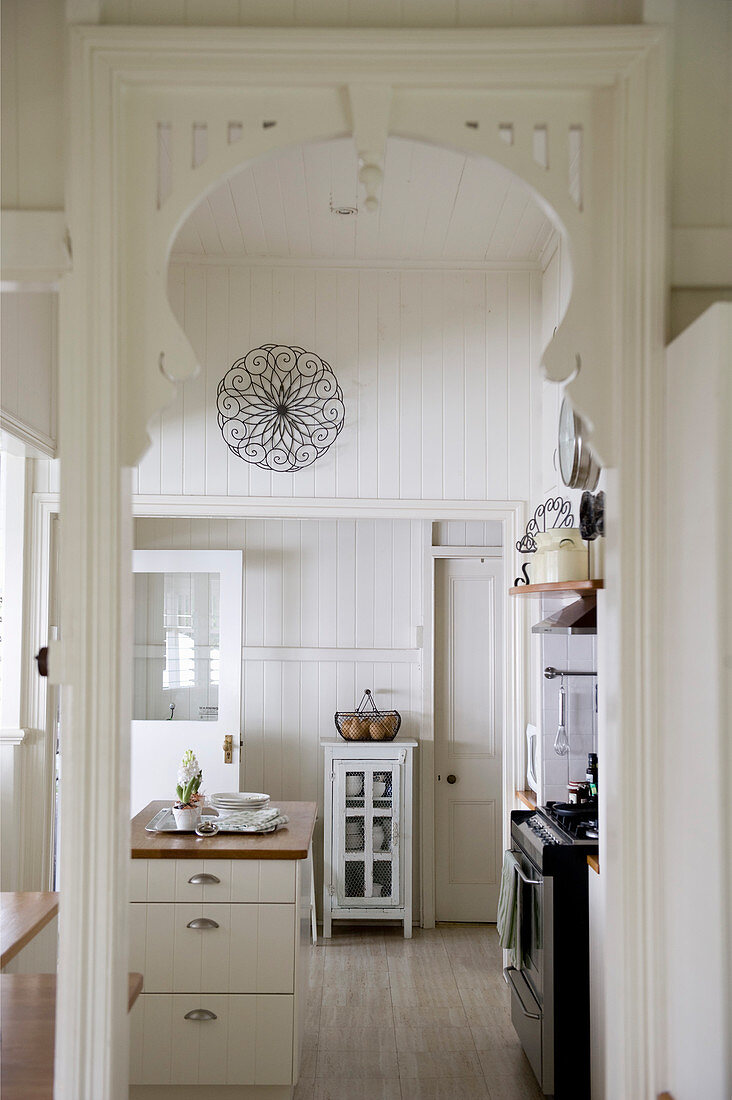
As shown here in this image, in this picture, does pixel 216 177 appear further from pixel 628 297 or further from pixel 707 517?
pixel 707 517

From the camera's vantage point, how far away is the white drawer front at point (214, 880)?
3.15m

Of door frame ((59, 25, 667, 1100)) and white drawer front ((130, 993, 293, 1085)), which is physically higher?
door frame ((59, 25, 667, 1100))

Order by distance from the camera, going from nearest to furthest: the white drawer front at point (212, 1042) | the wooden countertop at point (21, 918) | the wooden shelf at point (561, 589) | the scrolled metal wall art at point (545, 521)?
the wooden countertop at point (21, 918) → the wooden shelf at point (561, 589) → the white drawer front at point (212, 1042) → the scrolled metal wall art at point (545, 521)

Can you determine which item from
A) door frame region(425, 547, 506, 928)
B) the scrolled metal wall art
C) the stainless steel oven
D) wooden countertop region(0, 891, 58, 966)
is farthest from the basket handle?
wooden countertop region(0, 891, 58, 966)

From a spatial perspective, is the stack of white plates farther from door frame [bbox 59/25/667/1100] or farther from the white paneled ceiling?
the white paneled ceiling

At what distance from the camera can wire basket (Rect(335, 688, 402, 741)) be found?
5.14 meters

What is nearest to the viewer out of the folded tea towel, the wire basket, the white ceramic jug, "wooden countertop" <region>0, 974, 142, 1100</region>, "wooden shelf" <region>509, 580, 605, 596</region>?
"wooden countertop" <region>0, 974, 142, 1100</region>

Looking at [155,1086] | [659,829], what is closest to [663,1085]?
[659,829]

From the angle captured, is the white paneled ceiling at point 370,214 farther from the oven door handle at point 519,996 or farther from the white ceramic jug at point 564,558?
the oven door handle at point 519,996

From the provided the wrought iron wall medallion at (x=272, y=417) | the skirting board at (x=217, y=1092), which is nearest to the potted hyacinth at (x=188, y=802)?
the skirting board at (x=217, y=1092)

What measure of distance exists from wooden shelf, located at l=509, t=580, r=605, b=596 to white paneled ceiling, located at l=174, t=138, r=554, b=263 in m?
1.48

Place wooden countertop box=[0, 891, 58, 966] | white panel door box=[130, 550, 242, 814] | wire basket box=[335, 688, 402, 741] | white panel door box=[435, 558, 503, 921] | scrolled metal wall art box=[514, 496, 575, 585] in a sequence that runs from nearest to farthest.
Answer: wooden countertop box=[0, 891, 58, 966], scrolled metal wall art box=[514, 496, 575, 585], white panel door box=[130, 550, 242, 814], wire basket box=[335, 688, 402, 741], white panel door box=[435, 558, 503, 921]

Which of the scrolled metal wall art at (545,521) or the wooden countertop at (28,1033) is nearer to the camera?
the wooden countertop at (28,1033)

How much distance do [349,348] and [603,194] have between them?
2588 millimetres
